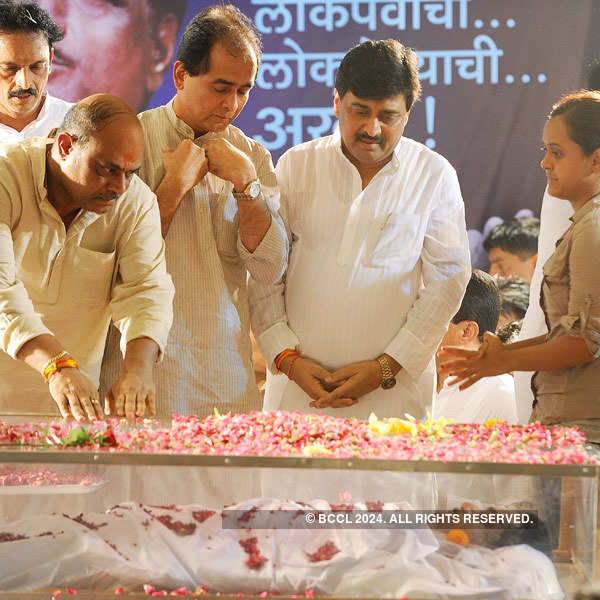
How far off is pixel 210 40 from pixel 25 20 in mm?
792

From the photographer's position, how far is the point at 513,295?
415 centimetres

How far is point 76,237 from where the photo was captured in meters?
2.87

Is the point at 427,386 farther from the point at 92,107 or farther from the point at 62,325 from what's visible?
the point at 92,107

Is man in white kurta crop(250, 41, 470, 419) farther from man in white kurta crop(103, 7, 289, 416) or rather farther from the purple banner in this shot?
the purple banner

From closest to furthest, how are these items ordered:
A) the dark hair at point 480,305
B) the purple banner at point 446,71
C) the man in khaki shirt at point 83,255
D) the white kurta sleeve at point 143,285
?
the man in khaki shirt at point 83,255 < the white kurta sleeve at point 143,285 < the dark hair at point 480,305 < the purple banner at point 446,71

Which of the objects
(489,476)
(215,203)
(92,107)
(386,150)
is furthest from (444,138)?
(489,476)

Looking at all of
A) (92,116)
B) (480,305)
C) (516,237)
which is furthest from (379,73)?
(516,237)

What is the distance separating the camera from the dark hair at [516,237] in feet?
13.4

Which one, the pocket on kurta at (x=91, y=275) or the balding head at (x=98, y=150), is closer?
the balding head at (x=98, y=150)

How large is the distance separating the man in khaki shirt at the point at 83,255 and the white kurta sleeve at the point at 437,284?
2.82 feet

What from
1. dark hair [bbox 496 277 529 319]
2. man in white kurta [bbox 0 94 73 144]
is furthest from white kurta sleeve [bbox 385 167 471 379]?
man in white kurta [bbox 0 94 73 144]

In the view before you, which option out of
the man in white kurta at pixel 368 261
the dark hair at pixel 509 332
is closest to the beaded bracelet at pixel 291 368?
the man in white kurta at pixel 368 261

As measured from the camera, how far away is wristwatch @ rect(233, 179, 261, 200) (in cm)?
305

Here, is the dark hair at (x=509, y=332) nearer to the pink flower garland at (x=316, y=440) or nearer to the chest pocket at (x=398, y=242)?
the chest pocket at (x=398, y=242)
